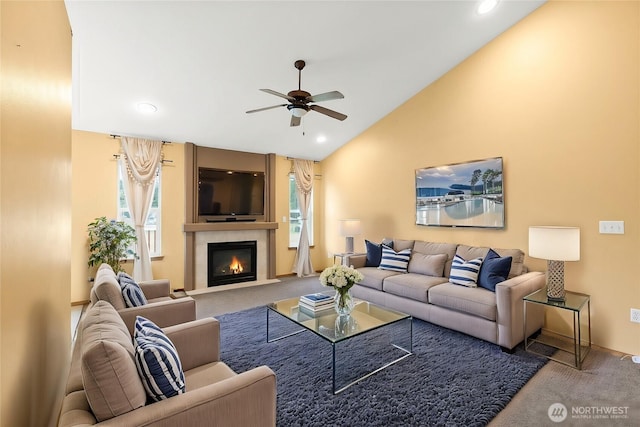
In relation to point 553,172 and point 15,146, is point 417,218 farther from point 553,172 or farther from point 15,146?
point 15,146

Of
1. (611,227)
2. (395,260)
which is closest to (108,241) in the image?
(395,260)

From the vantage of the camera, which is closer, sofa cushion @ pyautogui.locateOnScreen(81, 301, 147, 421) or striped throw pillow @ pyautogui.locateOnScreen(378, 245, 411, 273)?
sofa cushion @ pyautogui.locateOnScreen(81, 301, 147, 421)

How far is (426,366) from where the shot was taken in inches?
103

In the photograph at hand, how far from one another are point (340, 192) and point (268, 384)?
5.01m

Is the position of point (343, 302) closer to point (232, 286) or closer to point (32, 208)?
point (32, 208)

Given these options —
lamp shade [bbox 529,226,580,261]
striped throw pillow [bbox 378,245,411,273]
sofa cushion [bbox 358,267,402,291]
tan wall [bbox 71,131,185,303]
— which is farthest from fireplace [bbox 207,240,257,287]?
lamp shade [bbox 529,226,580,261]

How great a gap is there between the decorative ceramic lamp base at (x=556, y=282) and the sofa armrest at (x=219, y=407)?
9.14 ft

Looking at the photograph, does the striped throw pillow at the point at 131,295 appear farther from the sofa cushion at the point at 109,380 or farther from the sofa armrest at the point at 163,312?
the sofa cushion at the point at 109,380

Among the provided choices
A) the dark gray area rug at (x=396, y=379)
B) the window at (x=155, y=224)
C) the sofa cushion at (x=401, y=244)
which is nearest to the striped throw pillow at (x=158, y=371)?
the dark gray area rug at (x=396, y=379)

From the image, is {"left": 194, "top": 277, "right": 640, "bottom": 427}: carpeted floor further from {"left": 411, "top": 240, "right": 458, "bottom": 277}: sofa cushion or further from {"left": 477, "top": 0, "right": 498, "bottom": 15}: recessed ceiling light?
{"left": 477, "top": 0, "right": 498, "bottom": 15}: recessed ceiling light

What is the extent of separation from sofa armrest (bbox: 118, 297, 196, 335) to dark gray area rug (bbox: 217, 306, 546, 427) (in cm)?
57

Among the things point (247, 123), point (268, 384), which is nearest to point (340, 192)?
point (247, 123)

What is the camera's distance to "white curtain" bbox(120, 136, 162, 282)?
183 inches

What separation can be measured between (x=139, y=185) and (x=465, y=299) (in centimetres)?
482
